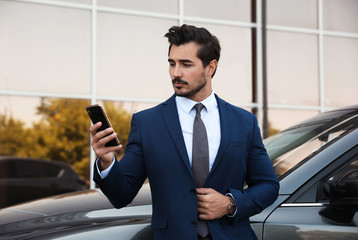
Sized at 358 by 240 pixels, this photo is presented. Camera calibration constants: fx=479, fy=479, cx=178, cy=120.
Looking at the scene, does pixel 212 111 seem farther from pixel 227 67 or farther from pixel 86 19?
pixel 227 67

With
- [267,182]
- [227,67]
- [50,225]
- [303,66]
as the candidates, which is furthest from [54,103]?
[267,182]

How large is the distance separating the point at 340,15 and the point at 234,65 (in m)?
2.45

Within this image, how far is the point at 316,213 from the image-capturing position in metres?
2.19

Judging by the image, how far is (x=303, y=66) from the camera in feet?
29.5

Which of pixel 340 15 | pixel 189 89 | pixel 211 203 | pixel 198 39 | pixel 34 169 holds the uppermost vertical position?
pixel 340 15

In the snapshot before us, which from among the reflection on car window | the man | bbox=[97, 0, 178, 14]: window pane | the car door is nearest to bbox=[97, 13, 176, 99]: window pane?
bbox=[97, 0, 178, 14]: window pane

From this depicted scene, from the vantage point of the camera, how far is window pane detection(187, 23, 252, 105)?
846 cm

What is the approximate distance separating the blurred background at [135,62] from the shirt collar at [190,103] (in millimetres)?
5782

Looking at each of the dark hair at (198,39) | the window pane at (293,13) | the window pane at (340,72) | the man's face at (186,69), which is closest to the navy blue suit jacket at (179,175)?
the man's face at (186,69)

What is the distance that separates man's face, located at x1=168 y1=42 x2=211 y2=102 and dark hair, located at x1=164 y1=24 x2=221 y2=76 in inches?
0.7

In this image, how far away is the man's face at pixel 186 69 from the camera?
1885 mm

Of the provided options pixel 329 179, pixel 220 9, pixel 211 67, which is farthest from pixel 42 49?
pixel 329 179

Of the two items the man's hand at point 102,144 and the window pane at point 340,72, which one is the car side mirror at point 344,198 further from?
the window pane at point 340,72

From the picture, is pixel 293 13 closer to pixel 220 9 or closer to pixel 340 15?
pixel 340 15
